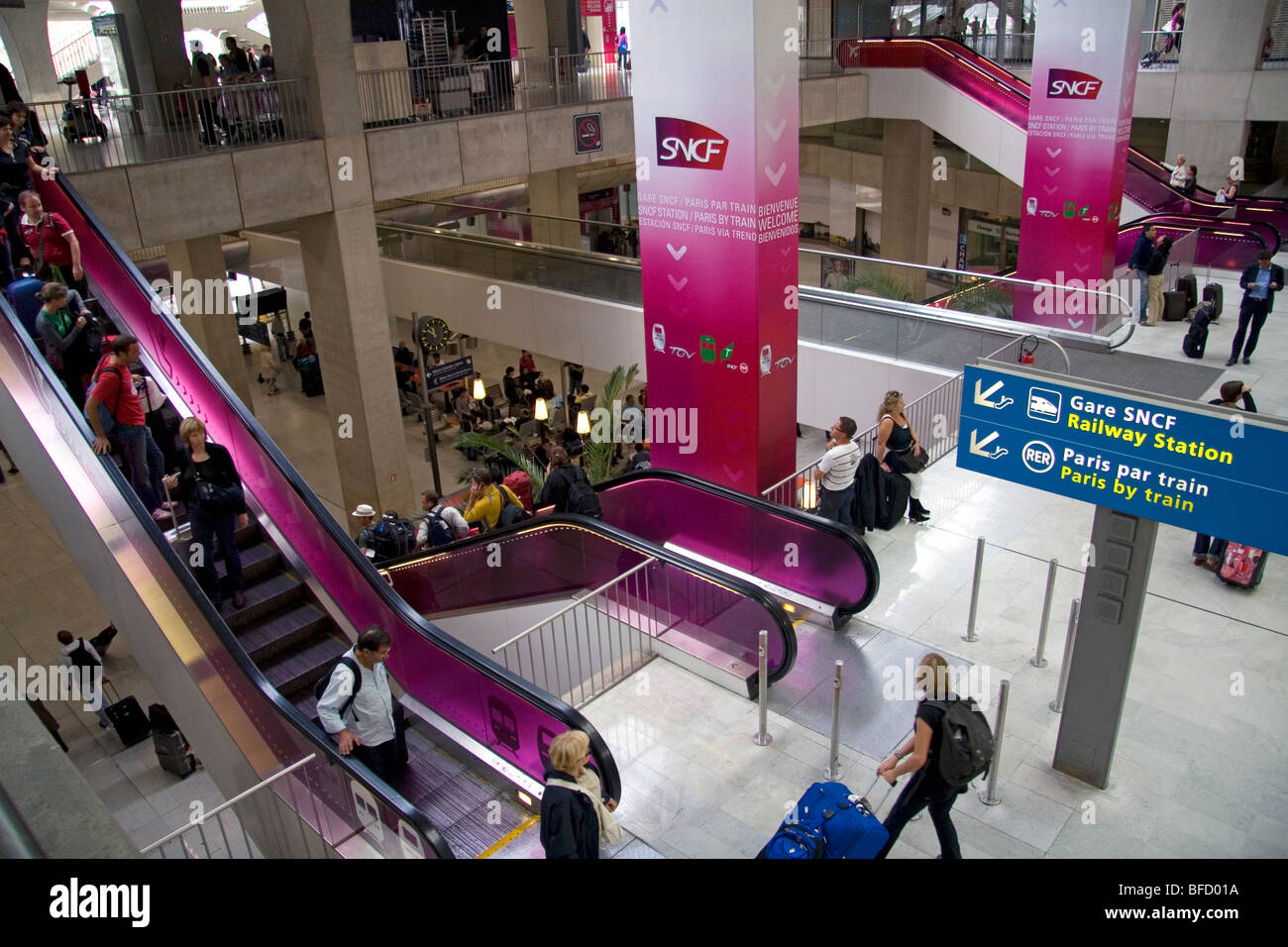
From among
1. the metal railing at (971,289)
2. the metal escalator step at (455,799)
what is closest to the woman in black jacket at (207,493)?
the metal escalator step at (455,799)

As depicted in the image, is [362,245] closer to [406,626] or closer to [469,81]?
[469,81]

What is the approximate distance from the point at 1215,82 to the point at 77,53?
119ft

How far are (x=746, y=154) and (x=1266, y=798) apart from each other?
7.03 metres

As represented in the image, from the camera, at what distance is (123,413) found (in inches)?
308

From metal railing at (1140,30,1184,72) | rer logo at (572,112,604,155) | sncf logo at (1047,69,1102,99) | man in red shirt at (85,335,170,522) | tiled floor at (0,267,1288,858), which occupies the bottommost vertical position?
tiled floor at (0,267,1288,858)

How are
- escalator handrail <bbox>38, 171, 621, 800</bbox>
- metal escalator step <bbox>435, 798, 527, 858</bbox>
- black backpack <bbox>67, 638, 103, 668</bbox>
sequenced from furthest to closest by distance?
black backpack <bbox>67, 638, 103, 668</bbox>
metal escalator step <bbox>435, 798, 527, 858</bbox>
escalator handrail <bbox>38, 171, 621, 800</bbox>

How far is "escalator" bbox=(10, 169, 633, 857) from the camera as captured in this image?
237 inches

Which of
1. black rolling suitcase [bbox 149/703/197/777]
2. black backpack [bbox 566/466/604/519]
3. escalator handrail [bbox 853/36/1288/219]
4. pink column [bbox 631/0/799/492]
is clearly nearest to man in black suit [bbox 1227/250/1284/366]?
pink column [bbox 631/0/799/492]

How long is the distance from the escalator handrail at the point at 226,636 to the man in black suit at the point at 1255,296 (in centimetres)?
1129

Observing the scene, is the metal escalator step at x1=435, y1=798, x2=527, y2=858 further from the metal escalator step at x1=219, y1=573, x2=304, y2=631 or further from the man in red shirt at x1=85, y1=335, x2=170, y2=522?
the man in red shirt at x1=85, y1=335, x2=170, y2=522

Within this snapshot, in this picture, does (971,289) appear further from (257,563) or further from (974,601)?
(257,563)

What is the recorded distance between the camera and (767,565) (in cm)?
925

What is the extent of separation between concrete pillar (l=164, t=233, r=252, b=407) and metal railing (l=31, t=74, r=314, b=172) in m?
5.60

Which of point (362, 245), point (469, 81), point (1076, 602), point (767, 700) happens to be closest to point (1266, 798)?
point (1076, 602)
